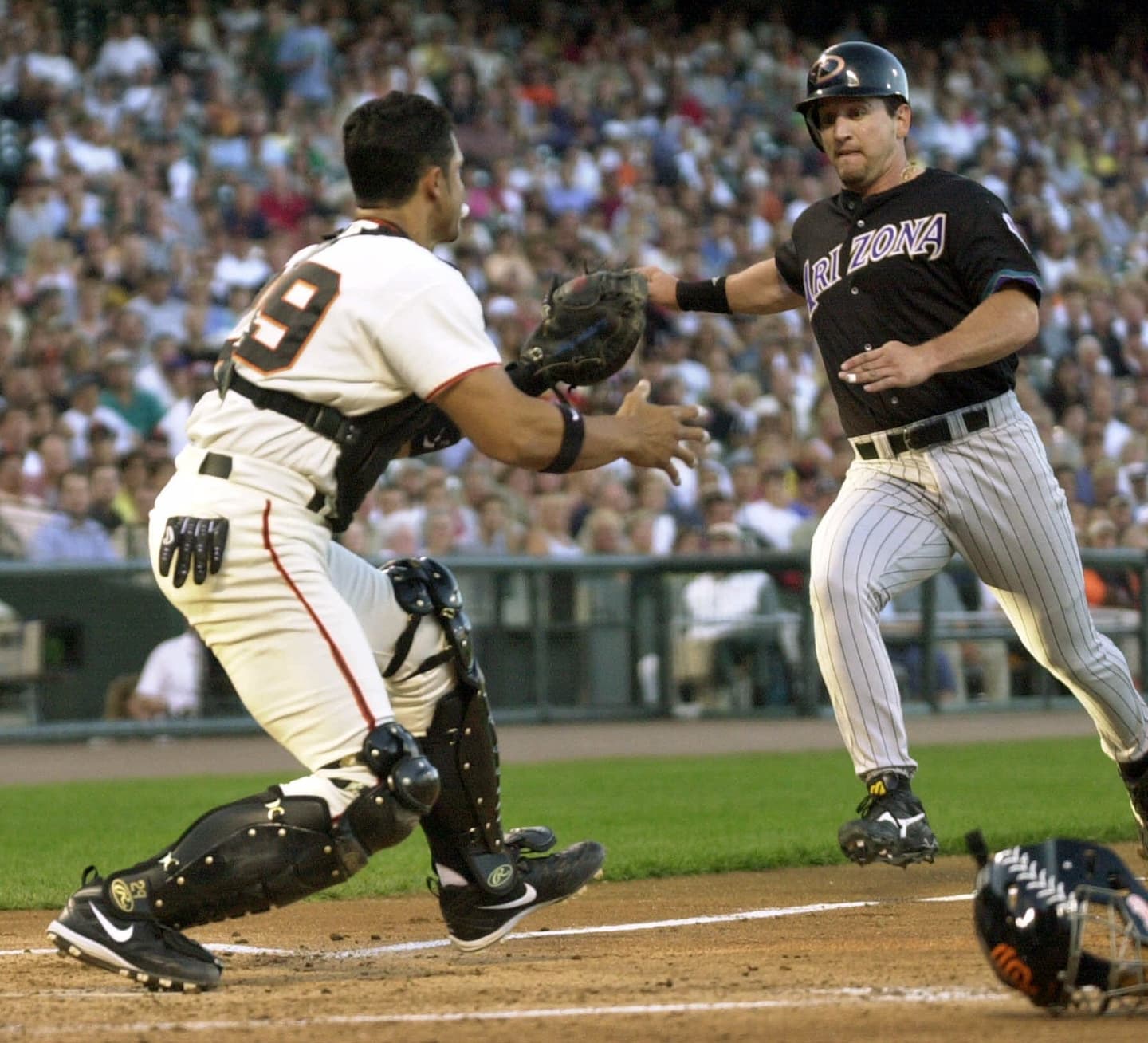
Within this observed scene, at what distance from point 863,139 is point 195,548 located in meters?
2.55

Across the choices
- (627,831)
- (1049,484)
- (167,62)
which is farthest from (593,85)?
(1049,484)

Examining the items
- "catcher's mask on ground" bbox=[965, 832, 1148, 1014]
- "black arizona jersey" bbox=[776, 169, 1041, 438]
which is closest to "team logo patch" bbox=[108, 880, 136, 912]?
"catcher's mask on ground" bbox=[965, 832, 1148, 1014]

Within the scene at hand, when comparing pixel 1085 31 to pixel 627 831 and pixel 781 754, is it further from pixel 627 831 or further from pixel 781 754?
pixel 627 831

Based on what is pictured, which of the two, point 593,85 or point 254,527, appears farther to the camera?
point 593,85

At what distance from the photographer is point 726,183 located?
19891 mm

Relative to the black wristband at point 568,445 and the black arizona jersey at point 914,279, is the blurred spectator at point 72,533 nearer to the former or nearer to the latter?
the black arizona jersey at point 914,279

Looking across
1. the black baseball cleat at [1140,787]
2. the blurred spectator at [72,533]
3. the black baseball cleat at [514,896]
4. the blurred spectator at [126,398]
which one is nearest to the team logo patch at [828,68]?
the black baseball cleat at [1140,787]

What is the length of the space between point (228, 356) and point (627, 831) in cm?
404

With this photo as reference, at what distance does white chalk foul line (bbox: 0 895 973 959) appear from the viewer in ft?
17.1

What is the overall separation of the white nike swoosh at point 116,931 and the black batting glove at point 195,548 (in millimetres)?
762

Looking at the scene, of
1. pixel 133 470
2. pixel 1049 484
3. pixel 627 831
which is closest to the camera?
pixel 1049 484

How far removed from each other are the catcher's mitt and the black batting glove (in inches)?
33.3

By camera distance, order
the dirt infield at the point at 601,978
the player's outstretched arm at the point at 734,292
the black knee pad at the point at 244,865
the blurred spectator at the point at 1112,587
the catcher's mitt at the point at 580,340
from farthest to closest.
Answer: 1. the blurred spectator at the point at 1112,587
2. the player's outstretched arm at the point at 734,292
3. the catcher's mitt at the point at 580,340
4. the black knee pad at the point at 244,865
5. the dirt infield at the point at 601,978

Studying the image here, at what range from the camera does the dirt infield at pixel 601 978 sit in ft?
12.6
